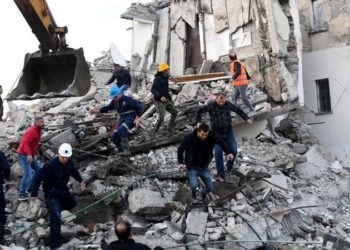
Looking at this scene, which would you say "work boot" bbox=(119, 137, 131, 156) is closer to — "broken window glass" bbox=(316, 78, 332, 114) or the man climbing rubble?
the man climbing rubble

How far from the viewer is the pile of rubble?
8.06 m

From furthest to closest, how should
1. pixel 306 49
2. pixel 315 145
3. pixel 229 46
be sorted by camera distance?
pixel 306 49, pixel 229 46, pixel 315 145

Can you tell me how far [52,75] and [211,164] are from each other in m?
3.97

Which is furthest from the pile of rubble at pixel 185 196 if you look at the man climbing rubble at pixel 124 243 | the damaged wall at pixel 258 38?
the man climbing rubble at pixel 124 243

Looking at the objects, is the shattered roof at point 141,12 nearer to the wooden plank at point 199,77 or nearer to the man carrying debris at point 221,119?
the wooden plank at point 199,77

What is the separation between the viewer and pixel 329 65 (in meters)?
16.9

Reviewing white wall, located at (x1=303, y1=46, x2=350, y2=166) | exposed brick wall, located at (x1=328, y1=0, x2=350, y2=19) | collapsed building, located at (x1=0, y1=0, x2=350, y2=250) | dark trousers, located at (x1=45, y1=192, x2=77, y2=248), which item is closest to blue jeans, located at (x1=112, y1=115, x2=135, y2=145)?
collapsed building, located at (x1=0, y1=0, x2=350, y2=250)

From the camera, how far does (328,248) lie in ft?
25.0

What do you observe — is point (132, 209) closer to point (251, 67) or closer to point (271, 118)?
point (271, 118)

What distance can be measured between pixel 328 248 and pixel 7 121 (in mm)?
11429

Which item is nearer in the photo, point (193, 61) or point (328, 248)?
point (328, 248)

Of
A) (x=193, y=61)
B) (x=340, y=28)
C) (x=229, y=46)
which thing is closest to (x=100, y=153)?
(x=229, y=46)

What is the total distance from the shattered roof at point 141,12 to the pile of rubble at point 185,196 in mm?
7348

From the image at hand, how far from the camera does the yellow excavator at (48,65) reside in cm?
771
